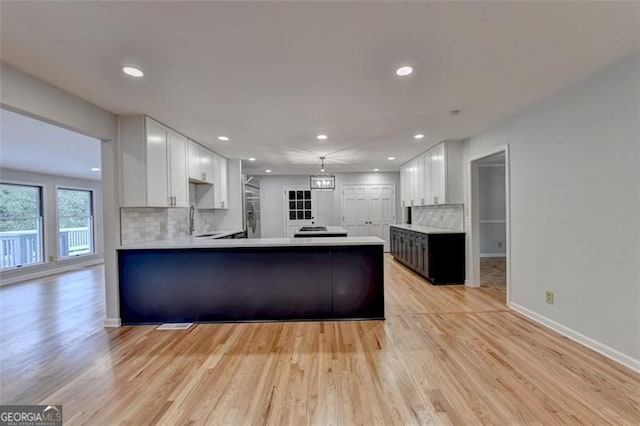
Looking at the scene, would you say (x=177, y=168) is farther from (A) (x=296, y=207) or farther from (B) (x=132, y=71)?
(A) (x=296, y=207)

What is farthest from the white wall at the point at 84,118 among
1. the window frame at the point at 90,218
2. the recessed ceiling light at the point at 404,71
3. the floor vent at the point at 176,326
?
the window frame at the point at 90,218

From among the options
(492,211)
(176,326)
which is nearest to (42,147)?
(176,326)

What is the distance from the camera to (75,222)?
24.1ft

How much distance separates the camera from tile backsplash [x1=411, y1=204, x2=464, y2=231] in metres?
4.80

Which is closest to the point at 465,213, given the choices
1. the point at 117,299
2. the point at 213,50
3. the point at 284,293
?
the point at 284,293

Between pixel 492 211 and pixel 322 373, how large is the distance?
6.74 metres

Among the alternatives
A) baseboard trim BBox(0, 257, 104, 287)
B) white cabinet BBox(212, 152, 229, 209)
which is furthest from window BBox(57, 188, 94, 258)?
white cabinet BBox(212, 152, 229, 209)

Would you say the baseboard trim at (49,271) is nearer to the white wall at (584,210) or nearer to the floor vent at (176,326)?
the floor vent at (176,326)

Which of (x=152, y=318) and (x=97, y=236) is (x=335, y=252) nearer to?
(x=152, y=318)

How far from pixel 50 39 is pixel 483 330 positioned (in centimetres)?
420

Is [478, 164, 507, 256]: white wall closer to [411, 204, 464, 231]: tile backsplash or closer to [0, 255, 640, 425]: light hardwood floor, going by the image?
[411, 204, 464, 231]: tile backsplash

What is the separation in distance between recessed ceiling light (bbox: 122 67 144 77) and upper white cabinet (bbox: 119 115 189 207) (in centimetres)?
109

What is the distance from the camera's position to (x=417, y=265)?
5.23 metres

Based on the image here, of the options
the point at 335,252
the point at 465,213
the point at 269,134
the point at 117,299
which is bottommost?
the point at 117,299
